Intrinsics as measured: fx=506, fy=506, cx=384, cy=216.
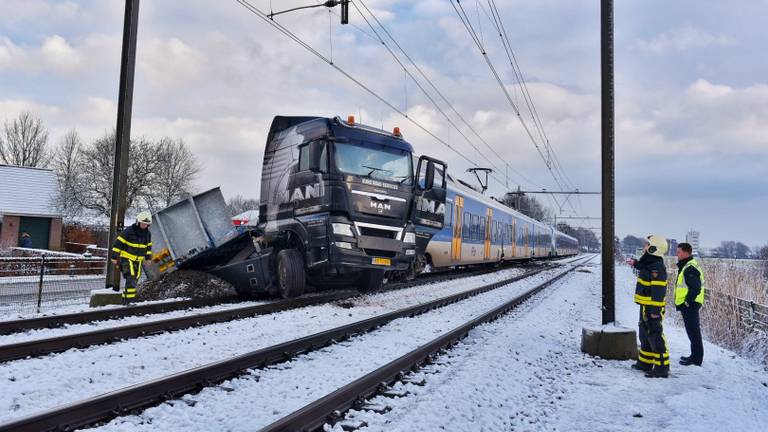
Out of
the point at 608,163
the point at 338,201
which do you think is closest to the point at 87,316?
the point at 338,201

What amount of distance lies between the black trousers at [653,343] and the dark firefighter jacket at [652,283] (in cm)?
11

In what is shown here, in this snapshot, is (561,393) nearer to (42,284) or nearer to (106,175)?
(42,284)

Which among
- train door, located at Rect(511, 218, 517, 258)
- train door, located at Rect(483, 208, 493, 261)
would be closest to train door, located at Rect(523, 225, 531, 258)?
train door, located at Rect(511, 218, 517, 258)

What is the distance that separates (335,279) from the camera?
38.0 ft

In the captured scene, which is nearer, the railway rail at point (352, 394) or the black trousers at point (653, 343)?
the railway rail at point (352, 394)

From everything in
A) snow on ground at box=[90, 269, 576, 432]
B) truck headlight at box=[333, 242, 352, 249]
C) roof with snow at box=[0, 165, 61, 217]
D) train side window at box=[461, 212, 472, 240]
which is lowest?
snow on ground at box=[90, 269, 576, 432]

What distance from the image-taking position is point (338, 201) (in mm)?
9070

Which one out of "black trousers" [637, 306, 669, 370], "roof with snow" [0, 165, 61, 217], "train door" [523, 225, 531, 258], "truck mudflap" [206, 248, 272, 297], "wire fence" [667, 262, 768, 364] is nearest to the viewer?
"black trousers" [637, 306, 669, 370]

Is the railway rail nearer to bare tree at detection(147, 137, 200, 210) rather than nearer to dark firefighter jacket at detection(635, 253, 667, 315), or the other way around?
dark firefighter jacket at detection(635, 253, 667, 315)

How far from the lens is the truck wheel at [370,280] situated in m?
11.4

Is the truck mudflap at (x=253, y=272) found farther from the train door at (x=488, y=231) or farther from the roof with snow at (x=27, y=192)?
the roof with snow at (x=27, y=192)

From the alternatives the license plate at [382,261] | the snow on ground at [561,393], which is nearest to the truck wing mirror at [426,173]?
the license plate at [382,261]

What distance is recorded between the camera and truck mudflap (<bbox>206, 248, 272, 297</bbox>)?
995cm

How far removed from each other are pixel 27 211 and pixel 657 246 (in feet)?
125
